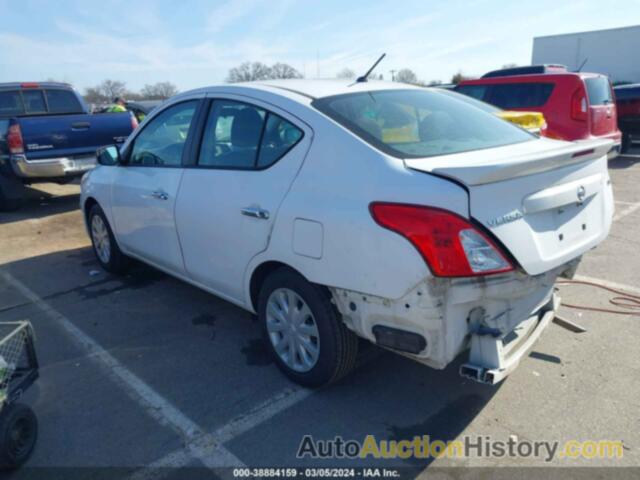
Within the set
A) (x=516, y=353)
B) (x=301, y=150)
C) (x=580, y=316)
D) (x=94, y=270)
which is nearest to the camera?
(x=516, y=353)

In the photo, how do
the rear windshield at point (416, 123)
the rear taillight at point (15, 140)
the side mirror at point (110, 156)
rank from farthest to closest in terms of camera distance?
the rear taillight at point (15, 140) → the side mirror at point (110, 156) → the rear windshield at point (416, 123)

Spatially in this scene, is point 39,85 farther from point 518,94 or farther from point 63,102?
point 518,94

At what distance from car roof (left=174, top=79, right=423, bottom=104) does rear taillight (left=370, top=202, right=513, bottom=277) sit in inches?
44.2

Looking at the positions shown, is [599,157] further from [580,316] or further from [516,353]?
[580,316]

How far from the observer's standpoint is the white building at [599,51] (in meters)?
39.0

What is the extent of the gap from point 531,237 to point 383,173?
2.55 ft

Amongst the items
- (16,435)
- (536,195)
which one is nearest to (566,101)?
(536,195)

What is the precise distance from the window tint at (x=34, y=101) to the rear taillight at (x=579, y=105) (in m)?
9.61

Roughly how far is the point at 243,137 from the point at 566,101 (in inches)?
286

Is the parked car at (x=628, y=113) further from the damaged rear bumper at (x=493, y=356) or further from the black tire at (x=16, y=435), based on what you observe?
the black tire at (x=16, y=435)

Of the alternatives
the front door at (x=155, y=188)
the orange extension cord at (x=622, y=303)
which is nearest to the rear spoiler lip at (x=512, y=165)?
the orange extension cord at (x=622, y=303)

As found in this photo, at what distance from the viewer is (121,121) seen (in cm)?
854

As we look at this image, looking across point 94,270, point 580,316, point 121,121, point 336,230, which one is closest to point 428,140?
point 336,230

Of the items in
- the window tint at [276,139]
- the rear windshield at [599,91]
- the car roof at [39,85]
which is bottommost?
the window tint at [276,139]
